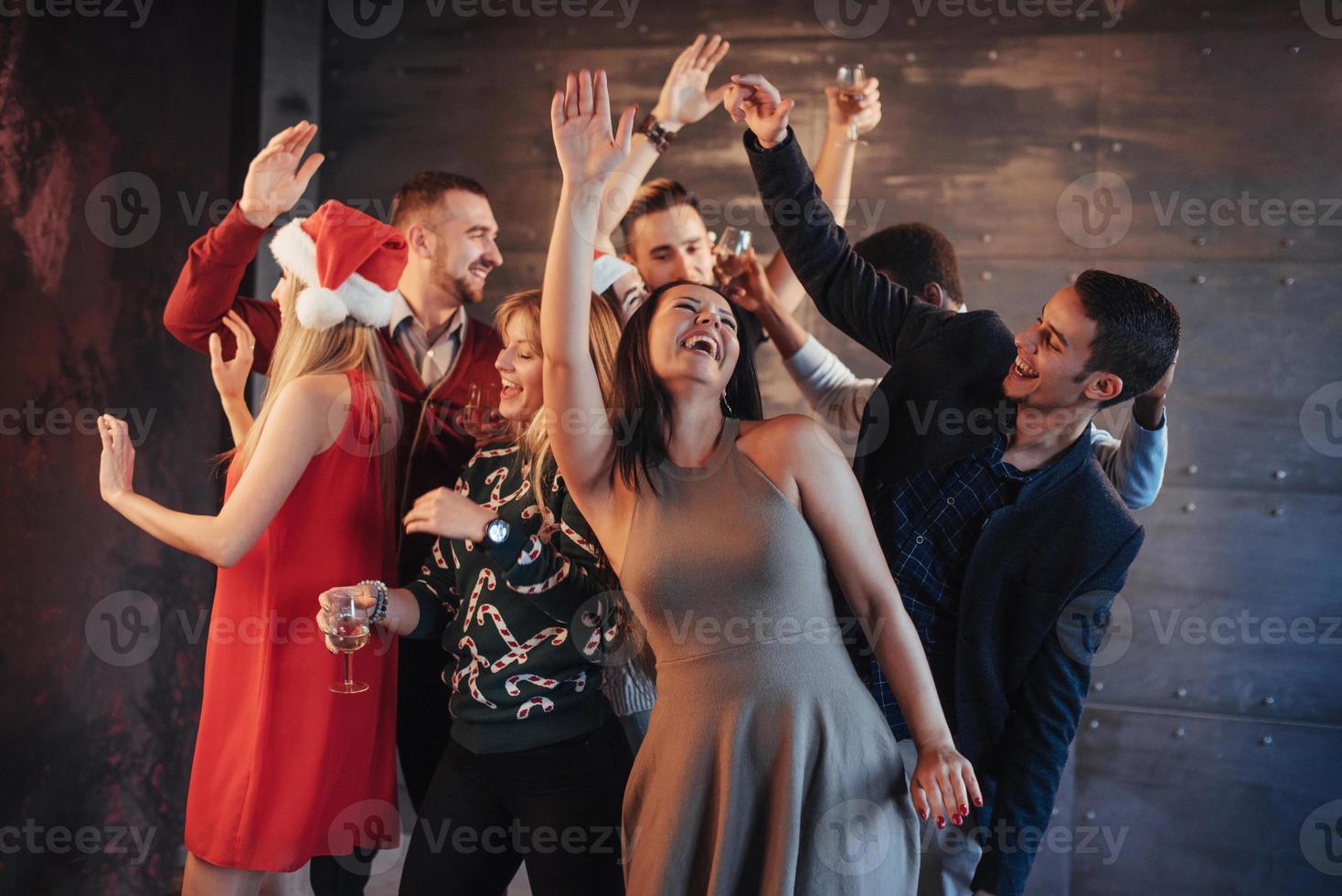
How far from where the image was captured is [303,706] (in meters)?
2.14

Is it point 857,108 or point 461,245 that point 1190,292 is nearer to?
point 857,108

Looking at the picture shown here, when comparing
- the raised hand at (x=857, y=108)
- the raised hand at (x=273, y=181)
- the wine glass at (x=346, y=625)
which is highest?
the raised hand at (x=857, y=108)

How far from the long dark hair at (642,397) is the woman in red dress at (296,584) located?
1.85 feet

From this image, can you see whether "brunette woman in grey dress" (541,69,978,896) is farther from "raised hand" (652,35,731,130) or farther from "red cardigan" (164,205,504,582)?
"raised hand" (652,35,731,130)

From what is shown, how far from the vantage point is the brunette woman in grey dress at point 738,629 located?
170cm

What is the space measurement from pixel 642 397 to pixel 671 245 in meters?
1.10

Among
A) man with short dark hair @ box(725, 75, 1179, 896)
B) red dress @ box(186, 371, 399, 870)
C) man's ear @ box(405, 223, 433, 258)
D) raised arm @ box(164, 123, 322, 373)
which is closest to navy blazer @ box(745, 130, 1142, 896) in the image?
man with short dark hair @ box(725, 75, 1179, 896)

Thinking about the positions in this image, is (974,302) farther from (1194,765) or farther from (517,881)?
(517,881)

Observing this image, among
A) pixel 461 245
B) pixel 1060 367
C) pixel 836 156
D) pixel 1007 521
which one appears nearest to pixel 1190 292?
pixel 836 156

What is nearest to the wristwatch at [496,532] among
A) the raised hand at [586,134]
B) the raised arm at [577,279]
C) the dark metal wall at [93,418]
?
the raised arm at [577,279]

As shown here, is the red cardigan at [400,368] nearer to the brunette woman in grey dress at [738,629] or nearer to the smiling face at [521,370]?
the smiling face at [521,370]

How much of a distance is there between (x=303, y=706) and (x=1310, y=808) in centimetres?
294

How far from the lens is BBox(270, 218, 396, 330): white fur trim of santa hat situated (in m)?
2.21

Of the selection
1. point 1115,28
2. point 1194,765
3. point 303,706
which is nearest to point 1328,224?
point 1115,28
